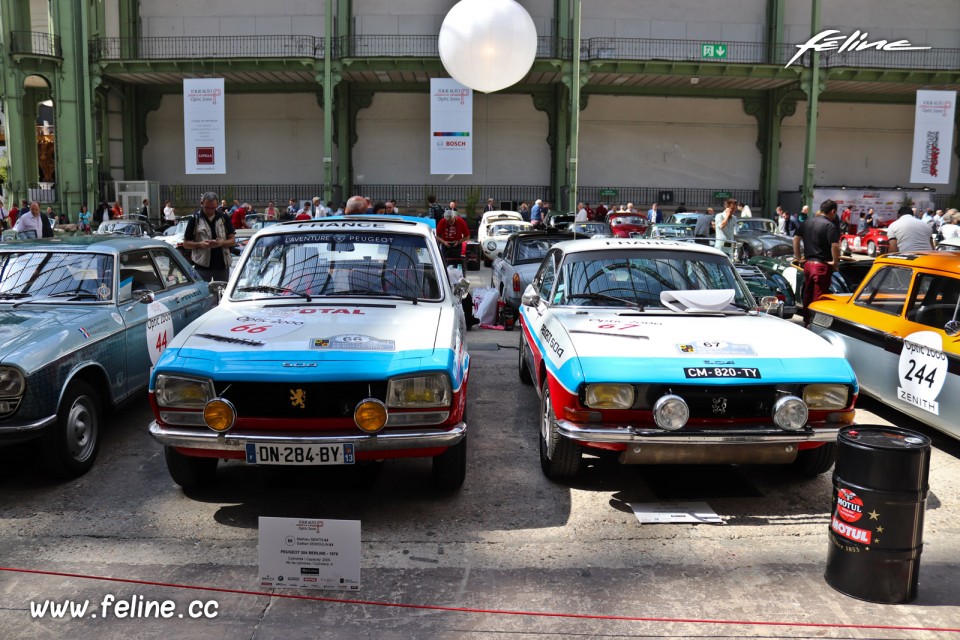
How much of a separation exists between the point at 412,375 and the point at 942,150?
95.5ft

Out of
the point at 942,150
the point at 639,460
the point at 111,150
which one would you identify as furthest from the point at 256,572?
the point at 111,150

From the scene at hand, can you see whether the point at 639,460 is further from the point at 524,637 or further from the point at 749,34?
the point at 749,34

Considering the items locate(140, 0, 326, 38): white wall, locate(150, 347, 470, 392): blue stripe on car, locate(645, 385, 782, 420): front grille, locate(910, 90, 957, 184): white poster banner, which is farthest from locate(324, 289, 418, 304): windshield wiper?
locate(140, 0, 326, 38): white wall

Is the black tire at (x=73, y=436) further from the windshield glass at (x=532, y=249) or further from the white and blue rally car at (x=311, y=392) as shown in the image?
the windshield glass at (x=532, y=249)

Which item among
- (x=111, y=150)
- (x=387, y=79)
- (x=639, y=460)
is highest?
(x=387, y=79)

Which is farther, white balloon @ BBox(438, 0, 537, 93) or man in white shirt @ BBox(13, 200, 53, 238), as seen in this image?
man in white shirt @ BBox(13, 200, 53, 238)

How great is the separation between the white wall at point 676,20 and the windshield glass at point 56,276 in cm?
2940

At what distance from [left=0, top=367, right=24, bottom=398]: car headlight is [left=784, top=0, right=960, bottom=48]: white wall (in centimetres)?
3442

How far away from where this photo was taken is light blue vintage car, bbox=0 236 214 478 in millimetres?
4910

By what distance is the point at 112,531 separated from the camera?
14.9 feet

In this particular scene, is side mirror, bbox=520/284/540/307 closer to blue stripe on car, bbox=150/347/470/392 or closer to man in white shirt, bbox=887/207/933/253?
blue stripe on car, bbox=150/347/470/392

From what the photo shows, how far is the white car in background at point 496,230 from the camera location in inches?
830

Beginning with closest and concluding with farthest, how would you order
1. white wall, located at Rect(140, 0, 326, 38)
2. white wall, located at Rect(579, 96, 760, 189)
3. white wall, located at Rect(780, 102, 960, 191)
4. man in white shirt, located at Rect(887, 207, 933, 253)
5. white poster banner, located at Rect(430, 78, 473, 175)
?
1. man in white shirt, located at Rect(887, 207, 933, 253)
2. white poster banner, located at Rect(430, 78, 473, 175)
3. white wall, located at Rect(140, 0, 326, 38)
4. white wall, located at Rect(579, 96, 760, 189)
5. white wall, located at Rect(780, 102, 960, 191)

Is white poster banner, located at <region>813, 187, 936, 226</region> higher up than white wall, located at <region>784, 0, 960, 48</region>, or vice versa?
white wall, located at <region>784, 0, 960, 48</region>
